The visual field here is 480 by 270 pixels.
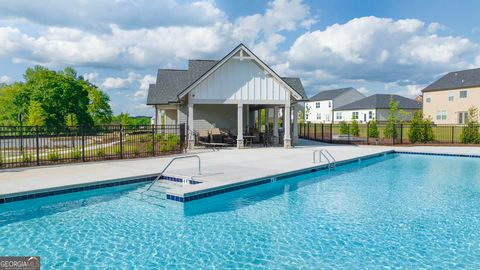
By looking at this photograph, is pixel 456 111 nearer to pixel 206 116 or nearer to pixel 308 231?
pixel 206 116

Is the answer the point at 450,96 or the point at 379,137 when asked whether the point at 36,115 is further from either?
the point at 450,96

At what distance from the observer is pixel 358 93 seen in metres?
82.3

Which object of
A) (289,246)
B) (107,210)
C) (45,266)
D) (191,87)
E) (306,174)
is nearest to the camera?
(45,266)

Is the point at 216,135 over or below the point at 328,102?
below

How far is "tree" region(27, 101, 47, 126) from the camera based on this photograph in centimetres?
3525

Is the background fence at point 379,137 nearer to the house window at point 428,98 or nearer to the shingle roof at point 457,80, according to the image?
the shingle roof at point 457,80

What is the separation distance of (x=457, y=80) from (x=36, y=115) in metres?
57.5

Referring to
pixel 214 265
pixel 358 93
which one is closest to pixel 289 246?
pixel 214 265

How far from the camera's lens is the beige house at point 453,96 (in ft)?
148

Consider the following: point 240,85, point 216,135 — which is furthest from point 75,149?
point 240,85

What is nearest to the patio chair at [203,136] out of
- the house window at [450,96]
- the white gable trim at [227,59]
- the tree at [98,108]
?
the white gable trim at [227,59]

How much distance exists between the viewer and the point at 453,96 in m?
47.3

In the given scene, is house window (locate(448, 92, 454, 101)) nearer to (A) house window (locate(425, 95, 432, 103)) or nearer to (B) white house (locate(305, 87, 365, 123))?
(A) house window (locate(425, 95, 432, 103))

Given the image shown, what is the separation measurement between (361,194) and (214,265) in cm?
640
